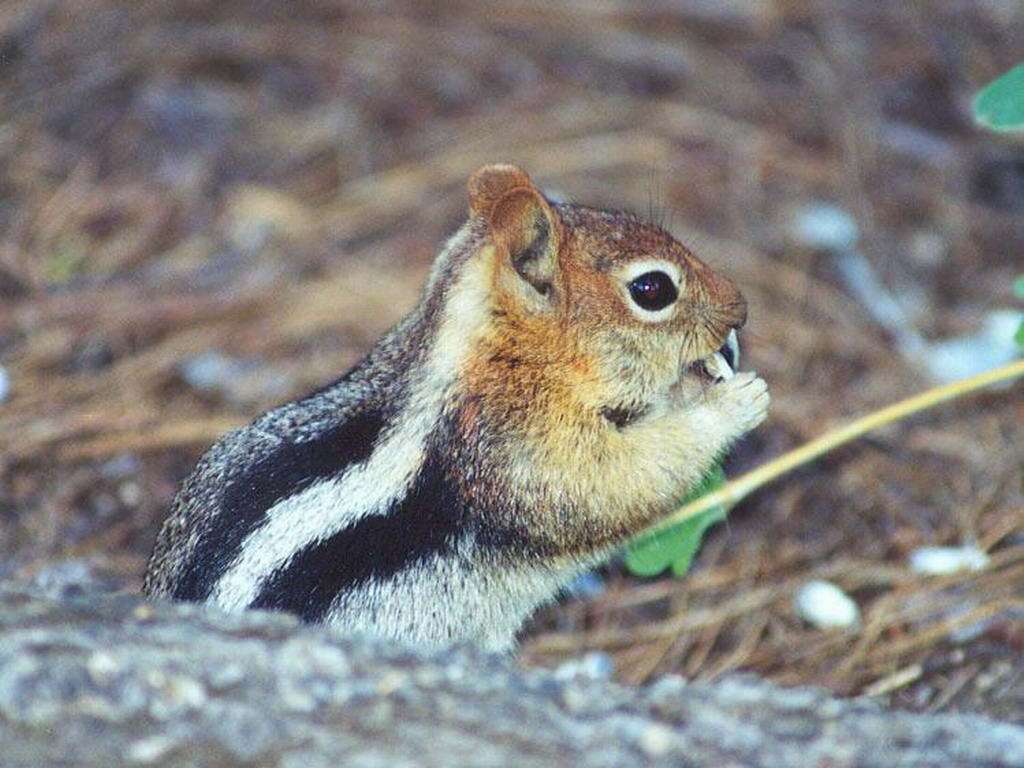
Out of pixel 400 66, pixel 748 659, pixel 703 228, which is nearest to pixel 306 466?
pixel 748 659

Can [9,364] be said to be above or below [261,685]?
above

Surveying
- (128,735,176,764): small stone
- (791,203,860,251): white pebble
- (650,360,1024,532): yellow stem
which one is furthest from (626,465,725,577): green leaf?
(791,203,860,251): white pebble

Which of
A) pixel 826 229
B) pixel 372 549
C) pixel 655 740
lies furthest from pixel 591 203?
pixel 655 740

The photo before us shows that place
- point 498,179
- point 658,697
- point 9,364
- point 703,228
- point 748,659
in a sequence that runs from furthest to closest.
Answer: point 703,228 → point 9,364 → point 748,659 → point 498,179 → point 658,697

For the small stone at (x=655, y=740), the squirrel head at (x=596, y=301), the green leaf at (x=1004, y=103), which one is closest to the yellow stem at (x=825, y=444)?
the squirrel head at (x=596, y=301)

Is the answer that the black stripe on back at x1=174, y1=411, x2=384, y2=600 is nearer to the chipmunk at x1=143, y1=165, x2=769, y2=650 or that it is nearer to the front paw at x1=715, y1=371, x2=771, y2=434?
the chipmunk at x1=143, y1=165, x2=769, y2=650

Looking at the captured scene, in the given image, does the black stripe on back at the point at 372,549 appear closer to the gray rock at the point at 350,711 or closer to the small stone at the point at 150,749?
the gray rock at the point at 350,711

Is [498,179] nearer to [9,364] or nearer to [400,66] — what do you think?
[9,364]
